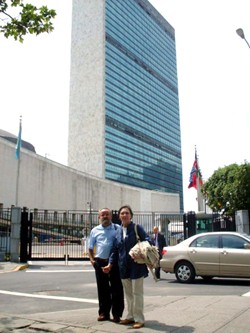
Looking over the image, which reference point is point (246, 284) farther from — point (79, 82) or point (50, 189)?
point (79, 82)

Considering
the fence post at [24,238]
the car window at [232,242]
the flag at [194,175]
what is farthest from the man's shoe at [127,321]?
the flag at [194,175]

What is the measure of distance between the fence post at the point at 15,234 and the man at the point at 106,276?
1363cm

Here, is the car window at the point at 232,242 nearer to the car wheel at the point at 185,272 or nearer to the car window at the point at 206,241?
the car window at the point at 206,241

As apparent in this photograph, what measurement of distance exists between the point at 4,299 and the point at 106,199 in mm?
79072

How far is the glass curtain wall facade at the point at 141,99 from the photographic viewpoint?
128 m

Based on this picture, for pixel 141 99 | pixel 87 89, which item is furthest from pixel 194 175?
pixel 141 99

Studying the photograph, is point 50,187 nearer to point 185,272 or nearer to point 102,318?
point 185,272

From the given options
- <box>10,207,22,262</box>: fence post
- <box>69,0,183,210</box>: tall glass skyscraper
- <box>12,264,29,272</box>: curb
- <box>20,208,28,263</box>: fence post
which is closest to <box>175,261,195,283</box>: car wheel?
<box>12,264,29,272</box>: curb

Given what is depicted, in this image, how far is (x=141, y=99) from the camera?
464 feet

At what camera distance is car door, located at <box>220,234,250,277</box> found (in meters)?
11.1

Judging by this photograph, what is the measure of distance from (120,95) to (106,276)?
5008 inches

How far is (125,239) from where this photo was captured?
6.13 meters

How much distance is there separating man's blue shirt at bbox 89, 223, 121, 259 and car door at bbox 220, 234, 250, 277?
5864mm

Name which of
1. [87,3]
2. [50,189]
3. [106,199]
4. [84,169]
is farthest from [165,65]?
[50,189]
